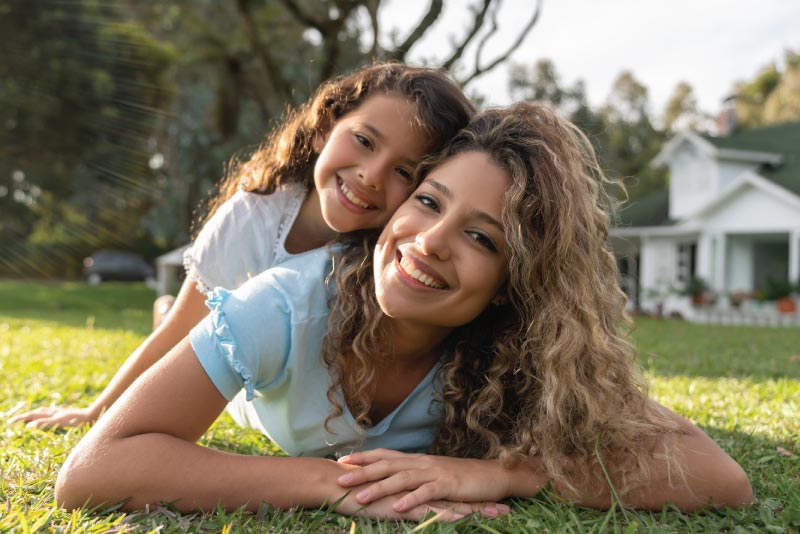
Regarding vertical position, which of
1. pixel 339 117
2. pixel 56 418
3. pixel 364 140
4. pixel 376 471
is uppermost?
pixel 339 117

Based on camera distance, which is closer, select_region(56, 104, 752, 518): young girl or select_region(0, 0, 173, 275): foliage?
select_region(56, 104, 752, 518): young girl

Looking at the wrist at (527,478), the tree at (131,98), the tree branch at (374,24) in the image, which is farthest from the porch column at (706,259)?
the wrist at (527,478)

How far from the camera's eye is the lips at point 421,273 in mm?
2203

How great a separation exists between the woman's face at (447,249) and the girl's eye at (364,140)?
0.82 metres

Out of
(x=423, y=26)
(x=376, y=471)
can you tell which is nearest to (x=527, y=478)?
(x=376, y=471)

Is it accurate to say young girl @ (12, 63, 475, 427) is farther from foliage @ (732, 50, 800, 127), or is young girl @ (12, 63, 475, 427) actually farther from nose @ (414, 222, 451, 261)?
foliage @ (732, 50, 800, 127)

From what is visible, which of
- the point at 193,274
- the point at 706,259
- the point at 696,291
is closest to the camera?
the point at 193,274

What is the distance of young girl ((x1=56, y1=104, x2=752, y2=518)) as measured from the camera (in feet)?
7.10

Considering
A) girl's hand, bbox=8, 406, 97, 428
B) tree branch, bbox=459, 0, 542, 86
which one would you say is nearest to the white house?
tree branch, bbox=459, 0, 542, 86

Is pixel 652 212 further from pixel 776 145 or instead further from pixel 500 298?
pixel 500 298

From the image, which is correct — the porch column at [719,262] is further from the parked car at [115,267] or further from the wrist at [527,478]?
the parked car at [115,267]

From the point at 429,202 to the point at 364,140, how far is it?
92 centimetres

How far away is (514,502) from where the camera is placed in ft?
7.76

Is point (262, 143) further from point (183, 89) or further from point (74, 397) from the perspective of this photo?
point (183, 89)
